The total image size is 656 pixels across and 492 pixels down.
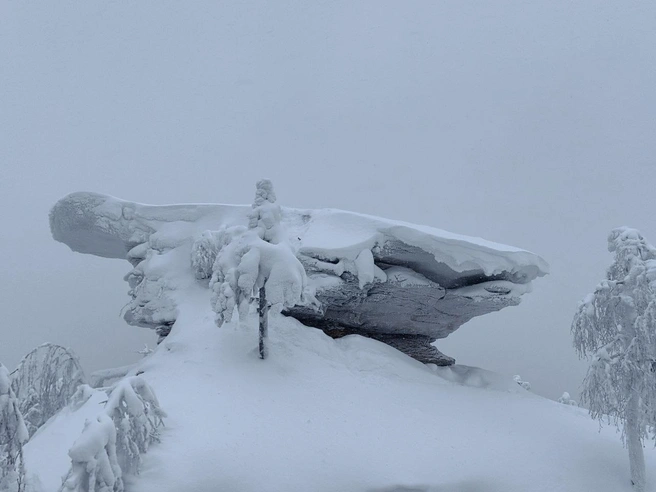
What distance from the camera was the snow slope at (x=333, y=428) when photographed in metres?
9.55

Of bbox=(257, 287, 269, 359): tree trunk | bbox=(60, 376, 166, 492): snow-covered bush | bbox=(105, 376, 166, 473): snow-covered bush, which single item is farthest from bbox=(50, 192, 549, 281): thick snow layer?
bbox=(105, 376, 166, 473): snow-covered bush

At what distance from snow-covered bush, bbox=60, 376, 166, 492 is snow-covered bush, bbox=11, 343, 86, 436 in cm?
789

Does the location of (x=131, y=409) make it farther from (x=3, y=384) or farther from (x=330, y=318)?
(x=330, y=318)

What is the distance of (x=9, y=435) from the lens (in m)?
6.94

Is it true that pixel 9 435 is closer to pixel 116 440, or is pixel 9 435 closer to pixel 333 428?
pixel 116 440

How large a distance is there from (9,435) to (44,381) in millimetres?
10085

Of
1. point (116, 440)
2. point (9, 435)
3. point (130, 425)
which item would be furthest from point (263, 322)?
point (9, 435)

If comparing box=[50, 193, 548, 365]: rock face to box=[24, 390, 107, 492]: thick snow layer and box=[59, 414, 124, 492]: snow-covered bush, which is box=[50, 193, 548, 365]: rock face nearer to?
box=[24, 390, 107, 492]: thick snow layer

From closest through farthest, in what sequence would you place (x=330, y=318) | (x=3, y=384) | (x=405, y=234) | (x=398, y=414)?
(x=3, y=384) < (x=398, y=414) < (x=405, y=234) < (x=330, y=318)

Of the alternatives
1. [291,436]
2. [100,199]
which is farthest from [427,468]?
[100,199]

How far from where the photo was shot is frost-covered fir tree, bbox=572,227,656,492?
12.3 m

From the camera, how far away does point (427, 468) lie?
10.8m

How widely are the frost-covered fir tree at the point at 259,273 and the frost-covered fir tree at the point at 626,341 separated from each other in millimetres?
8379

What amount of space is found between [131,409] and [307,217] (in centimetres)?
1305
